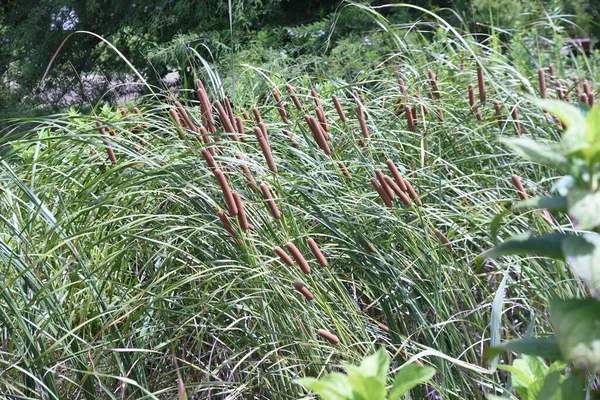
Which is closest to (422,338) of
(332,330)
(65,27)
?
(332,330)

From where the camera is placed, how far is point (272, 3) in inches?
284

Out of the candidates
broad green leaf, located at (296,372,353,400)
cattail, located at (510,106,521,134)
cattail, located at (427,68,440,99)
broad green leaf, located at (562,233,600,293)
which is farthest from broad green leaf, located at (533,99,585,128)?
cattail, located at (427,68,440,99)

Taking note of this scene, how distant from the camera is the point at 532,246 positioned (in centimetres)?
93

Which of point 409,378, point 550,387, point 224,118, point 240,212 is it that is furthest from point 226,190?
point 550,387

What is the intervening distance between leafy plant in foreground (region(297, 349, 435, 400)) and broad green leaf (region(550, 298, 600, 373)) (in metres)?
0.16

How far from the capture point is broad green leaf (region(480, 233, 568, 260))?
917mm

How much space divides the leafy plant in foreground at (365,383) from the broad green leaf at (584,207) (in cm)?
24

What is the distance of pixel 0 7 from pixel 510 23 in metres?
6.44

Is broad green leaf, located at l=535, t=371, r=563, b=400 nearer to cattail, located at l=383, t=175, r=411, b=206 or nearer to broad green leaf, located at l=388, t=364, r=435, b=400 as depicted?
broad green leaf, located at l=388, t=364, r=435, b=400

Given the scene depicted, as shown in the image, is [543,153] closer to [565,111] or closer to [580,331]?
[565,111]

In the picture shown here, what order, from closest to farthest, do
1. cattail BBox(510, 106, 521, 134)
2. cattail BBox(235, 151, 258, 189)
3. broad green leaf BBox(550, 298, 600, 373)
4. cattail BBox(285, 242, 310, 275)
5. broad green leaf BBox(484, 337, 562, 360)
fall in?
1. broad green leaf BBox(550, 298, 600, 373)
2. broad green leaf BBox(484, 337, 562, 360)
3. cattail BBox(285, 242, 310, 275)
4. cattail BBox(235, 151, 258, 189)
5. cattail BBox(510, 106, 521, 134)

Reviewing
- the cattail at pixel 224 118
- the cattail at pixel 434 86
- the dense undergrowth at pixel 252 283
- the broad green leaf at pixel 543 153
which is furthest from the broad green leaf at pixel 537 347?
the cattail at pixel 434 86

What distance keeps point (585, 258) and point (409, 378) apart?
25 cm

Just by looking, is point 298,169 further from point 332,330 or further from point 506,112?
point 506,112
